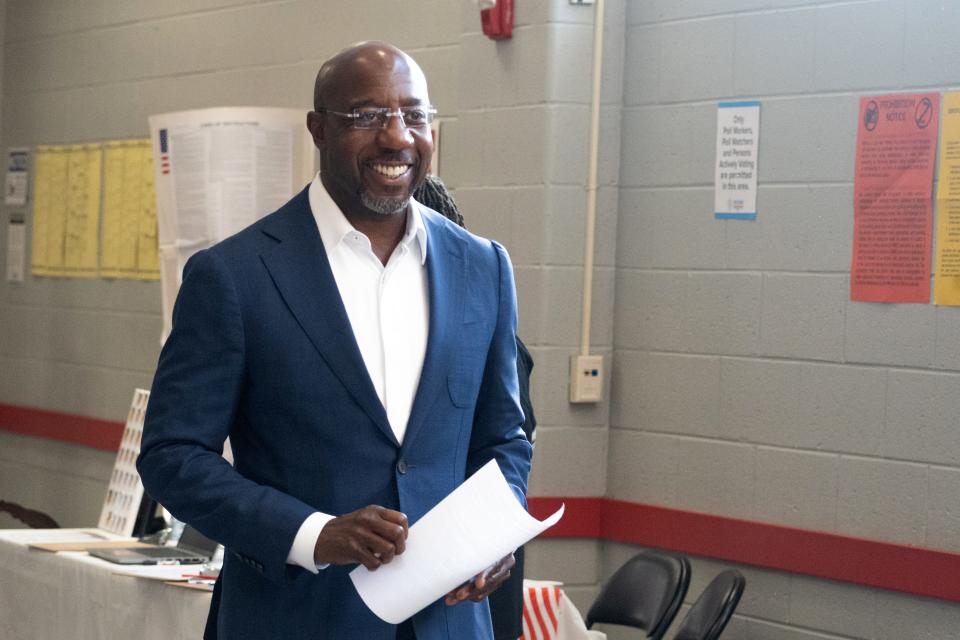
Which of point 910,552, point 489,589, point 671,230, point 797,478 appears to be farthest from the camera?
point 671,230

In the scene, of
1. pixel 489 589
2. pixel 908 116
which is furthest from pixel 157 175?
pixel 489 589

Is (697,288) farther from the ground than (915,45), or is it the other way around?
(915,45)

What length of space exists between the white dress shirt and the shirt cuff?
0.16 m

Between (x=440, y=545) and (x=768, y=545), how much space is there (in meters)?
2.19

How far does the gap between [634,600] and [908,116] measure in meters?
1.44

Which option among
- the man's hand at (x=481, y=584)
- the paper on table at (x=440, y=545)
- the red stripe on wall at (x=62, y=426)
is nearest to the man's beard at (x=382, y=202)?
the paper on table at (x=440, y=545)

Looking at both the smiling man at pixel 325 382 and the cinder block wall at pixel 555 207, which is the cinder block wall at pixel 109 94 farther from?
the smiling man at pixel 325 382

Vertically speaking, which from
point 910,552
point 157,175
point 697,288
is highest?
point 157,175

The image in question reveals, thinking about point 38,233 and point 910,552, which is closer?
point 910,552

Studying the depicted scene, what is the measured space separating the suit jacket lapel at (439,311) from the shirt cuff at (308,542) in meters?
0.16

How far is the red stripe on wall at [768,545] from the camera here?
3328 mm

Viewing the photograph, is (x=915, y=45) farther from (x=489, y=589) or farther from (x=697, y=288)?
(x=489, y=589)

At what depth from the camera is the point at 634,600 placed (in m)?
3.69

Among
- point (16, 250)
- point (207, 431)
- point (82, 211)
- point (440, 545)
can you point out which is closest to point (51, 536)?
point (82, 211)
